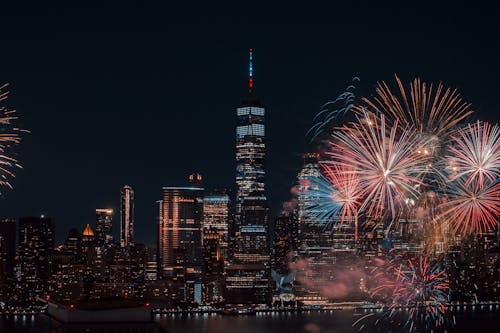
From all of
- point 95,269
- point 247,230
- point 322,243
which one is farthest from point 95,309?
point 247,230

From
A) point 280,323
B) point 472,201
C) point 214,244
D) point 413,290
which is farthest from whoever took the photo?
point 214,244

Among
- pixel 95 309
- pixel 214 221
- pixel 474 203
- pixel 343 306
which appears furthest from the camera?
pixel 214 221

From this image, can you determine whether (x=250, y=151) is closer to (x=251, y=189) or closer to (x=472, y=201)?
(x=251, y=189)

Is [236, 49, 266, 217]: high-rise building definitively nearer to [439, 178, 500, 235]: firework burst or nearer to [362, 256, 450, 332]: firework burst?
[362, 256, 450, 332]: firework burst

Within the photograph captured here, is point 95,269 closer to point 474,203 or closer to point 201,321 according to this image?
point 201,321

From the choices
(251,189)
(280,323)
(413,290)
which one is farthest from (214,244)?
(413,290)

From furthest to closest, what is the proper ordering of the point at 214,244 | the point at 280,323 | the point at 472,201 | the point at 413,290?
the point at 214,244 → the point at 280,323 → the point at 413,290 → the point at 472,201

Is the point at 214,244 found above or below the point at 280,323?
above
